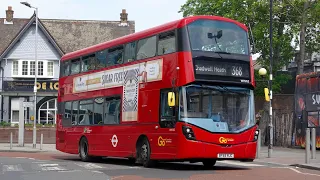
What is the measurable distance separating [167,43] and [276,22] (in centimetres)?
2313

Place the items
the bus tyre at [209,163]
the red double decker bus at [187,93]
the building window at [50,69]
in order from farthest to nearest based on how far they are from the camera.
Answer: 1. the building window at [50,69]
2. the bus tyre at [209,163]
3. the red double decker bus at [187,93]

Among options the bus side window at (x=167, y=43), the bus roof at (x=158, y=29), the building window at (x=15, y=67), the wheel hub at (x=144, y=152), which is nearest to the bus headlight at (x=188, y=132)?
the bus side window at (x=167, y=43)

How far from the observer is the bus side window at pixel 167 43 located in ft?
60.8

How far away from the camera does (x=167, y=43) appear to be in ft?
61.9

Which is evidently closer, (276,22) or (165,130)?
(165,130)

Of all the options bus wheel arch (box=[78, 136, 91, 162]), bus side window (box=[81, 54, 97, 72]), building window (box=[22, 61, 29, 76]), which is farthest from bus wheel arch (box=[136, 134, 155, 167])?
building window (box=[22, 61, 29, 76])

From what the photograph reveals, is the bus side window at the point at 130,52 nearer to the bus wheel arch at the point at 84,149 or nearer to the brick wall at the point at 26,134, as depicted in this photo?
the bus wheel arch at the point at 84,149

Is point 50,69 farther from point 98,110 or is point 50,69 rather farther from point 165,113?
point 165,113

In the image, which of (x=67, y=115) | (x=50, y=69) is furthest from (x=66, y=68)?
(x=50, y=69)

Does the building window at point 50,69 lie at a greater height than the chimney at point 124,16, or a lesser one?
lesser

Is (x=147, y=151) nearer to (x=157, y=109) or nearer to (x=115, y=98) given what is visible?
(x=157, y=109)

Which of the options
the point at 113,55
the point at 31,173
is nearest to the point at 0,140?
the point at 113,55

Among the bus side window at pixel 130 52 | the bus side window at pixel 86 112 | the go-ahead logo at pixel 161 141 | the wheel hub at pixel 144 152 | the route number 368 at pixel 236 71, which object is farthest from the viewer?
the bus side window at pixel 86 112

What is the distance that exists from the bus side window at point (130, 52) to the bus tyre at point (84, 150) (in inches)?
192
